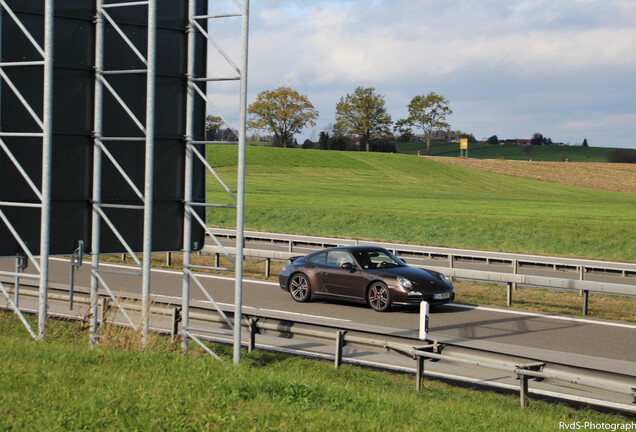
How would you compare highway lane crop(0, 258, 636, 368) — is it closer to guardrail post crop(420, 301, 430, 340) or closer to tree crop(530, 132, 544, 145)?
guardrail post crop(420, 301, 430, 340)

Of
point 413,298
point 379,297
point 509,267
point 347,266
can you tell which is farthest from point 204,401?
point 509,267

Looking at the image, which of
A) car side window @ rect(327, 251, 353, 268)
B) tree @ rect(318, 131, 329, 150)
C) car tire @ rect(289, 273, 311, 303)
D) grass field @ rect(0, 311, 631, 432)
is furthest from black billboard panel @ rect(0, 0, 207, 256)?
tree @ rect(318, 131, 329, 150)

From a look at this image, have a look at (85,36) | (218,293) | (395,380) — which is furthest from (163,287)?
(395,380)

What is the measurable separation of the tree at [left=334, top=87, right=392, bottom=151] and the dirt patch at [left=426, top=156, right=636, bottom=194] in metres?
31.6

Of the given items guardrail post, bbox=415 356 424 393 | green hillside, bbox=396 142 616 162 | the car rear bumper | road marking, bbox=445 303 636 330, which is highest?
green hillside, bbox=396 142 616 162

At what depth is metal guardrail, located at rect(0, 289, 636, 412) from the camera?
811 cm

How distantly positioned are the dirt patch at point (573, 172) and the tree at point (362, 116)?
31587mm

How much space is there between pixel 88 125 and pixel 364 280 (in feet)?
23.7

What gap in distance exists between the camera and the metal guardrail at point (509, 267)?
16.8m

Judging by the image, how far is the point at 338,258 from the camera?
17.1 m

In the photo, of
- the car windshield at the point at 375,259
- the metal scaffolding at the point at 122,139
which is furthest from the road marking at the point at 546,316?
the metal scaffolding at the point at 122,139

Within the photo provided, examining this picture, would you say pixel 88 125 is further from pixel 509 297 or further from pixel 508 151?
pixel 508 151

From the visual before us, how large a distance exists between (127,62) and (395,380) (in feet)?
18.6

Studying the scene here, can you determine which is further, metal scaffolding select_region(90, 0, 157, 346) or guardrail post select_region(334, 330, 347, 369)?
metal scaffolding select_region(90, 0, 157, 346)
